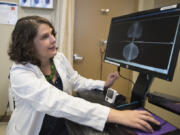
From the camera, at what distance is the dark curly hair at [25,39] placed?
2.86 feet

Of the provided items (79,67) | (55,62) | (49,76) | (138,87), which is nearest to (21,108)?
(49,76)

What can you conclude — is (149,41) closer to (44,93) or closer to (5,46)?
(44,93)

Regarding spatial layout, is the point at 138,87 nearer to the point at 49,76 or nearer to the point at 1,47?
the point at 49,76

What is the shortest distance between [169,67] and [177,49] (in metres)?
0.08

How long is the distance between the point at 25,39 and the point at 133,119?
2.31 feet

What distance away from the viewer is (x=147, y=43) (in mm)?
755

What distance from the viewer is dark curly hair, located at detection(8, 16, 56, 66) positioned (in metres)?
0.87

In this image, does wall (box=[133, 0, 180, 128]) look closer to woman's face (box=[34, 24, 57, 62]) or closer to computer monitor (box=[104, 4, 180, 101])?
computer monitor (box=[104, 4, 180, 101])

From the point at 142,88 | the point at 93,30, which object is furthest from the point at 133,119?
the point at 93,30

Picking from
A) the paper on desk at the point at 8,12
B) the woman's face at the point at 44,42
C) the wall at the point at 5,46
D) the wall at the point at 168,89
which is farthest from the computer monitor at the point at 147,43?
the paper on desk at the point at 8,12

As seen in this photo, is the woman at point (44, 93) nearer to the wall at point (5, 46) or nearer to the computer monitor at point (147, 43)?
the computer monitor at point (147, 43)

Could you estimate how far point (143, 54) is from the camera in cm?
77

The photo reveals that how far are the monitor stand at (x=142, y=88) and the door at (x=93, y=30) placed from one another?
1345mm

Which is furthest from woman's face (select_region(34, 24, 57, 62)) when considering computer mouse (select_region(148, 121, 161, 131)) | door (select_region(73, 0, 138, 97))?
door (select_region(73, 0, 138, 97))
